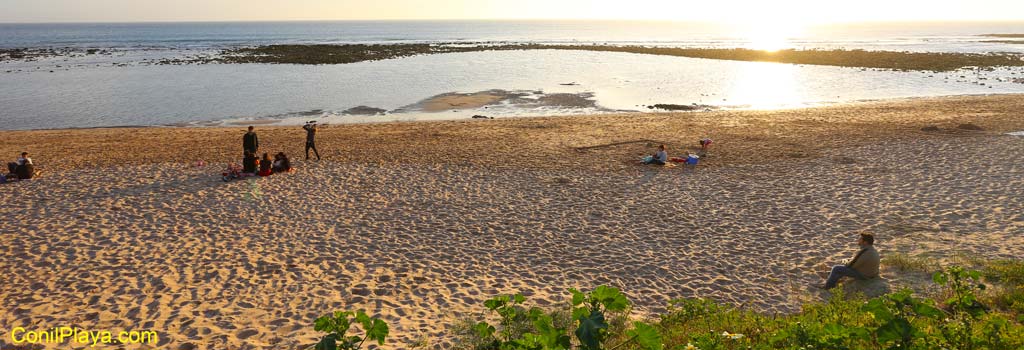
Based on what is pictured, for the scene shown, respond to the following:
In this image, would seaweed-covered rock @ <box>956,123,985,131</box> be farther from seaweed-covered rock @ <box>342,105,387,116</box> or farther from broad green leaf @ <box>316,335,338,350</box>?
seaweed-covered rock @ <box>342,105,387,116</box>

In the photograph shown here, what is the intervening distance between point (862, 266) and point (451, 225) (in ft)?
25.3

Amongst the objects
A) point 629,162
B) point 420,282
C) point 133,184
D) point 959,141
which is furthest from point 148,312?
point 959,141

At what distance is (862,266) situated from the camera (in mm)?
9148

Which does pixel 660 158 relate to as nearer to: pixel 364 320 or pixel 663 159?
pixel 663 159

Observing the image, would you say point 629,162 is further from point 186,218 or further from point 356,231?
point 186,218

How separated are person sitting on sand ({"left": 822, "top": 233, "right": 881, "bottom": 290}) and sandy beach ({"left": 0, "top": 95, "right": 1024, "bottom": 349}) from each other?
0.52 meters

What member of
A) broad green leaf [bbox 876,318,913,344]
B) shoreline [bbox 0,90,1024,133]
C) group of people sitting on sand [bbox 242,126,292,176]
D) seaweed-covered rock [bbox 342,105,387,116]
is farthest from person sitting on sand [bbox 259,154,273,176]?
seaweed-covered rock [bbox 342,105,387,116]

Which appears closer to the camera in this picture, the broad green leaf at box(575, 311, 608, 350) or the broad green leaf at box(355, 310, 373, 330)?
the broad green leaf at box(575, 311, 608, 350)

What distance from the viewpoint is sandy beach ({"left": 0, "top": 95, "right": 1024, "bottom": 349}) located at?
29.0 feet

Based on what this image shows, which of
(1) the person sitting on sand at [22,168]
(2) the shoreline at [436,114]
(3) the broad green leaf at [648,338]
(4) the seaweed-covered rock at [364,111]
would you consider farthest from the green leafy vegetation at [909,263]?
(4) the seaweed-covered rock at [364,111]

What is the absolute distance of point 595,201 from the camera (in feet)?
46.9

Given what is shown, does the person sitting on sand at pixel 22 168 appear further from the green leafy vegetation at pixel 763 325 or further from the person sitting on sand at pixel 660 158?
the person sitting on sand at pixel 660 158

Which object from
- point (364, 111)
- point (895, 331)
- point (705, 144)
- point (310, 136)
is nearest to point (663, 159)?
point (705, 144)

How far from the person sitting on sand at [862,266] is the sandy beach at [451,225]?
0.52 metres
